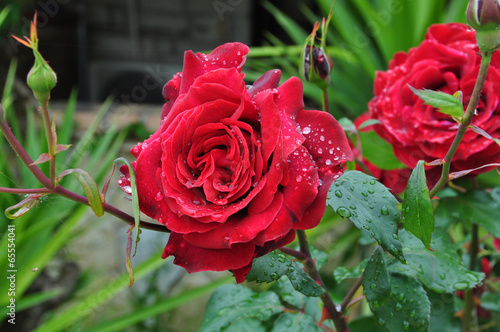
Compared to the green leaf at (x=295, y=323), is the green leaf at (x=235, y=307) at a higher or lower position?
lower

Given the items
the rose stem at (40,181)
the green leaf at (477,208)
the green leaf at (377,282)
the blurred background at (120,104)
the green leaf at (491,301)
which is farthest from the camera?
→ the blurred background at (120,104)

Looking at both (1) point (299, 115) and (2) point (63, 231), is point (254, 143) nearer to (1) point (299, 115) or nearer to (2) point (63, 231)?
→ (1) point (299, 115)

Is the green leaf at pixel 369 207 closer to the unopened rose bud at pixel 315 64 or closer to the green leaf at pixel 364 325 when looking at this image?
the unopened rose bud at pixel 315 64

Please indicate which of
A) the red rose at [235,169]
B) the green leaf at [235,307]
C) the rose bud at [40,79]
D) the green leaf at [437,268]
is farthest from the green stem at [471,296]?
the rose bud at [40,79]

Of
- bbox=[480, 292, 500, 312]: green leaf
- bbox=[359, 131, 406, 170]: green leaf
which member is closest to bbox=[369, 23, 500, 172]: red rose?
bbox=[359, 131, 406, 170]: green leaf

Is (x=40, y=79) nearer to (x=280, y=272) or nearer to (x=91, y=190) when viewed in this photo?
(x=91, y=190)

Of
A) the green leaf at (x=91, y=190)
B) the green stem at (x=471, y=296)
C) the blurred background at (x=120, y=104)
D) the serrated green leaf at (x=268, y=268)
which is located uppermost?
the green leaf at (x=91, y=190)

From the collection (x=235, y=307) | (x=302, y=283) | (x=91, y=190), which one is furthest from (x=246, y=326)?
(x=91, y=190)
